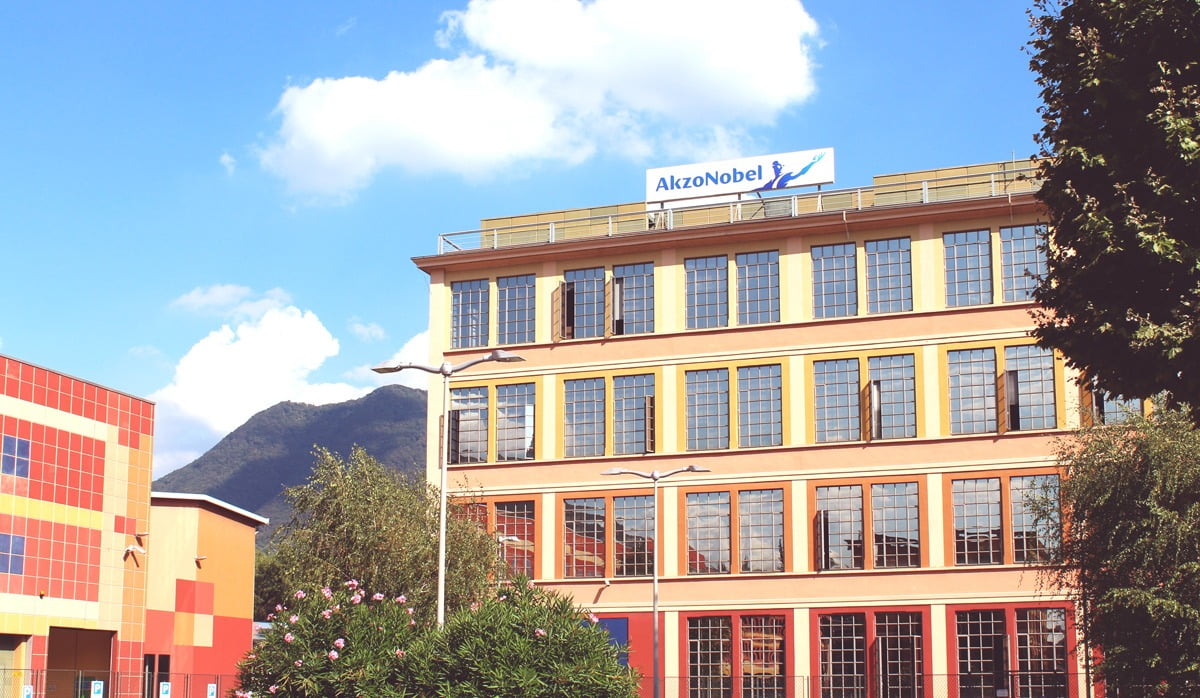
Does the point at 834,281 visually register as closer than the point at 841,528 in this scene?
No

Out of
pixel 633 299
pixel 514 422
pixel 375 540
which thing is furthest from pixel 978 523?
pixel 375 540

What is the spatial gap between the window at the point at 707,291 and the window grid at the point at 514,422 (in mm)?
7939

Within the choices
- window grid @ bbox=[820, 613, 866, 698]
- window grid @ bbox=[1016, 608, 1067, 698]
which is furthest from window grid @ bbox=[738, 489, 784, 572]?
window grid @ bbox=[1016, 608, 1067, 698]

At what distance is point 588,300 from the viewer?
217 feet

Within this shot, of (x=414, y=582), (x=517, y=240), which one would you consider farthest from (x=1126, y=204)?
(x=517, y=240)

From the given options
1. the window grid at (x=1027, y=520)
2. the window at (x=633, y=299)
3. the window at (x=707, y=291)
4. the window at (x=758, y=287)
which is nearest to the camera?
the window grid at (x=1027, y=520)

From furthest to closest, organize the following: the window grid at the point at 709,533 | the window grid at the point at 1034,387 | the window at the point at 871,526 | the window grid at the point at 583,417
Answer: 1. the window grid at the point at 583,417
2. the window grid at the point at 709,533
3. the window at the point at 871,526
4. the window grid at the point at 1034,387

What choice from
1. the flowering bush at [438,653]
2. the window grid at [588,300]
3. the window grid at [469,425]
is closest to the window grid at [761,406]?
the window grid at [588,300]

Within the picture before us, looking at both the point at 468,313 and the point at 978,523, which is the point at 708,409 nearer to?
the point at 978,523

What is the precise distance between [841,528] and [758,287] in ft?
34.8

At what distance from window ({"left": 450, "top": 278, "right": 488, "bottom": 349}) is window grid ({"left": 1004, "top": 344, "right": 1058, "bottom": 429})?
22.9m

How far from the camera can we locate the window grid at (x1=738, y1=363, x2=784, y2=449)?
62.1 metres

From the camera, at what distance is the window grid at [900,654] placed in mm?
57719

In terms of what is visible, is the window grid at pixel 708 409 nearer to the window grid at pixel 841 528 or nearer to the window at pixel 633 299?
the window at pixel 633 299
